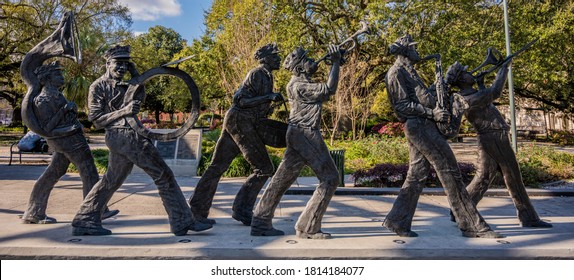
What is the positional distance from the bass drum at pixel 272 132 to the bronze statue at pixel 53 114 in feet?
8.37

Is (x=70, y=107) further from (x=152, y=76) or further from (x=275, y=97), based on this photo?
(x=275, y=97)

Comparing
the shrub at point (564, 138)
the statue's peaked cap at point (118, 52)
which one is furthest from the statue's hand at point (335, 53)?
the shrub at point (564, 138)

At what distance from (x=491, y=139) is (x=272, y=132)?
2.89 metres

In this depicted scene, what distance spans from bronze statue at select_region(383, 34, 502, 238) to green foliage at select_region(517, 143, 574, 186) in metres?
6.15

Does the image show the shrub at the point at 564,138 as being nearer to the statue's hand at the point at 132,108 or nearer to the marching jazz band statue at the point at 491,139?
the marching jazz band statue at the point at 491,139

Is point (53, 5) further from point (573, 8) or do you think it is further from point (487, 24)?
point (573, 8)

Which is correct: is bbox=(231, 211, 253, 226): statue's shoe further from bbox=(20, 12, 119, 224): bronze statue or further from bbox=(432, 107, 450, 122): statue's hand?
bbox=(432, 107, 450, 122): statue's hand

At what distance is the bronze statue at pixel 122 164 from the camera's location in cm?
467

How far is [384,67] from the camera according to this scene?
850 inches

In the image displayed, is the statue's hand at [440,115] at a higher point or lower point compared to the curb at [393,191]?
higher

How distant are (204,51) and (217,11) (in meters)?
2.96

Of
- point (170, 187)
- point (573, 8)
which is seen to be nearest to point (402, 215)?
point (170, 187)

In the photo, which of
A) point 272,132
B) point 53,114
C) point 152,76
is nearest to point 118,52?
point 152,76

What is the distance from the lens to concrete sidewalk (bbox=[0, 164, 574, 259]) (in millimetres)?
4188
